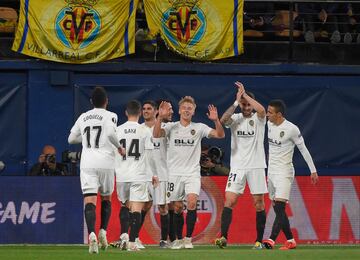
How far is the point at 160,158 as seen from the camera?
68.4 ft

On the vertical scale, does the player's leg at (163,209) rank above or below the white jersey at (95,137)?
below

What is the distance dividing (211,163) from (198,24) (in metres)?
4.10

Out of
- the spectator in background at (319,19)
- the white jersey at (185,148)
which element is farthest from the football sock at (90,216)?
the spectator in background at (319,19)

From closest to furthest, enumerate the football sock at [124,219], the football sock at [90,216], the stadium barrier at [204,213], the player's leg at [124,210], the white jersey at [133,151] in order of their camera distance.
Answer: the football sock at [90,216], the player's leg at [124,210], the white jersey at [133,151], the football sock at [124,219], the stadium barrier at [204,213]

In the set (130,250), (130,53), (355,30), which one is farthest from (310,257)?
(355,30)

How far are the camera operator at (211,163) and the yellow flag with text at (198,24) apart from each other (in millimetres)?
3277

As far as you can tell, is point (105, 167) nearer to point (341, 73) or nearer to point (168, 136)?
point (168, 136)

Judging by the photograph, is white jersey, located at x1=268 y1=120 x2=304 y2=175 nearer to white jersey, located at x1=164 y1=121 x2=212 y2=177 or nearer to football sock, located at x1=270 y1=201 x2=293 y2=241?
football sock, located at x1=270 y1=201 x2=293 y2=241

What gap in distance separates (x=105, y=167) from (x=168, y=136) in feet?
8.32

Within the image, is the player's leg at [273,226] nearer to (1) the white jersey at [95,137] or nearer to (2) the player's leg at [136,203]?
(2) the player's leg at [136,203]

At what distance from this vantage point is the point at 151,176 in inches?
794

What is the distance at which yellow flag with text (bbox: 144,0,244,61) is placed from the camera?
1072 inches

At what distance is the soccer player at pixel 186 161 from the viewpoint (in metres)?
20.0

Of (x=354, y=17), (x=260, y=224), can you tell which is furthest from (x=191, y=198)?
(x=354, y=17)
